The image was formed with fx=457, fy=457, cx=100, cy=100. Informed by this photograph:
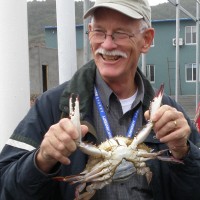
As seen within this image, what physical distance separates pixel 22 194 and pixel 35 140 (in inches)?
12.0

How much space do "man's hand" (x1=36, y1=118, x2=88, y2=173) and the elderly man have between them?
9 cm

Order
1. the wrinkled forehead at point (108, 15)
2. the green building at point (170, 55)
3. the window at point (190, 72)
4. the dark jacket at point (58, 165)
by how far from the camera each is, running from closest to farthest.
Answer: the dark jacket at point (58, 165) → the wrinkled forehead at point (108, 15) → the green building at point (170, 55) → the window at point (190, 72)

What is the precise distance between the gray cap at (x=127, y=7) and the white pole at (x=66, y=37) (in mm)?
542

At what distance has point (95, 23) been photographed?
2.57 m

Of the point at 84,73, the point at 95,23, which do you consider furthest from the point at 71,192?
the point at 95,23

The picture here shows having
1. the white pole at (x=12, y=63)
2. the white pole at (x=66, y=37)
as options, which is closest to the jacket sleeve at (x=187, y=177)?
the white pole at (x=12, y=63)

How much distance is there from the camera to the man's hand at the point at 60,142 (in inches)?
76.1

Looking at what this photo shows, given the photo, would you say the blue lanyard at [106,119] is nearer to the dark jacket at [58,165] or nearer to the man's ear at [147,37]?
the dark jacket at [58,165]

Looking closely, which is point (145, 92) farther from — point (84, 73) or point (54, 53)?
point (54, 53)

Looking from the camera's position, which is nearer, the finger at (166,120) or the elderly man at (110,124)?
the finger at (166,120)

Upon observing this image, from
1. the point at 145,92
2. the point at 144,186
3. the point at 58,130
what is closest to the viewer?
the point at 58,130

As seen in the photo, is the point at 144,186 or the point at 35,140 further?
the point at 144,186

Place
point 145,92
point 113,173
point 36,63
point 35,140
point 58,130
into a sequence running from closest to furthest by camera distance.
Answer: point 58,130
point 113,173
point 35,140
point 145,92
point 36,63

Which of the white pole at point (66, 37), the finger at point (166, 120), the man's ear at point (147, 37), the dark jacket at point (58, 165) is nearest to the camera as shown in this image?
the finger at point (166, 120)
